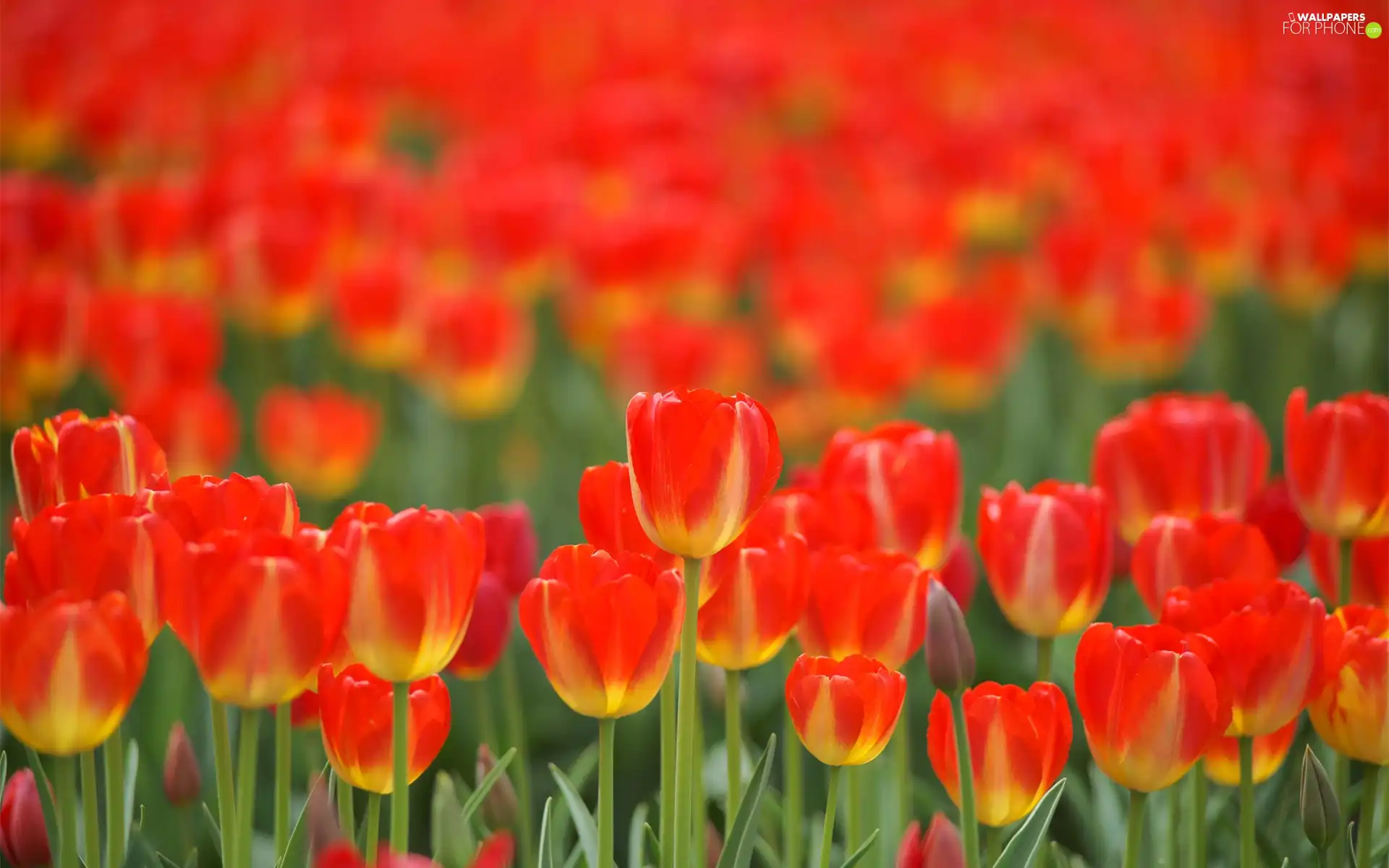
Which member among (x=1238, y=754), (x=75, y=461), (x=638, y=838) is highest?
(x=75, y=461)

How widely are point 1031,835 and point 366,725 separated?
0.44 meters

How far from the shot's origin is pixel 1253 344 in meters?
3.05

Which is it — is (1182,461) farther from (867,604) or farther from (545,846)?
(545,846)

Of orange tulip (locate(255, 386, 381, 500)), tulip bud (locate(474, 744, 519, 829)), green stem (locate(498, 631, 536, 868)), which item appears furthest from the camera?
orange tulip (locate(255, 386, 381, 500))

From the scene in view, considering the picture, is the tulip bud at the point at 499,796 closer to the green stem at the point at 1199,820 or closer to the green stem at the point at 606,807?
the green stem at the point at 606,807

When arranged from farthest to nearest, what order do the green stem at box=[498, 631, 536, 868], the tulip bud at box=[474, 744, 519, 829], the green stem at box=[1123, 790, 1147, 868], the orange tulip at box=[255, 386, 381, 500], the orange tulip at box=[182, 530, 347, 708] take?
the orange tulip at box=[255, 386, 381, 500] < the green stem at box=[498, 631, 536, 868] < the tulip bud at box=[474, 744, 519, 829] < the green stem at box=[1123, 790, 1147, 868] < the orange tulip at box=[182, 530, 347, 708]

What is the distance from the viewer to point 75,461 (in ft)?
2.93

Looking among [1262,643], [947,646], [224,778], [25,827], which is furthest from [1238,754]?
[25,827]

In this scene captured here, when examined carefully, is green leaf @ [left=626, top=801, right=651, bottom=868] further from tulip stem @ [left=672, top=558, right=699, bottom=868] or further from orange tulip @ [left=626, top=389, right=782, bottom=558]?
orange tulip @ [left=626, top=389, right=782, bottom=558]

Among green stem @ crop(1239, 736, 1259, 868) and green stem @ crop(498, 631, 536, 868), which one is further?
green stem @ crop(498, 631, 536, 868)

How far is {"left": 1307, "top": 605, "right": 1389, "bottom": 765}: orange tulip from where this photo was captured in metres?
0.84

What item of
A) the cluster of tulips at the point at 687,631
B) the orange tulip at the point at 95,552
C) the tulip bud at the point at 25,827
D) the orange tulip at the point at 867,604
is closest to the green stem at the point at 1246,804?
the cluster of tulips at the point at 687,631

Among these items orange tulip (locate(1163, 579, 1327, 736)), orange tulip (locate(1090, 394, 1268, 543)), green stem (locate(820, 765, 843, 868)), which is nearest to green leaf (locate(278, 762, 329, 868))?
green stem (locate(820, 765, 843, 868))

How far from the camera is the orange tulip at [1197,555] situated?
96 centimetres
